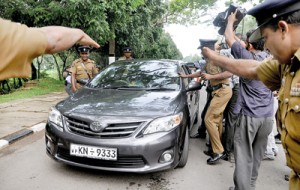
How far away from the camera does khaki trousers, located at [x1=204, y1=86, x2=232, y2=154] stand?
14.4ft

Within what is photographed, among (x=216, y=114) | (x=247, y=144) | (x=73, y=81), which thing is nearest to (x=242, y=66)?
(x=247, y=144)

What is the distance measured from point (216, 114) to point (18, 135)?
353 cm

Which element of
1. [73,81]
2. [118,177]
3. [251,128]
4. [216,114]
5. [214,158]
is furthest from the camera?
[73,81]

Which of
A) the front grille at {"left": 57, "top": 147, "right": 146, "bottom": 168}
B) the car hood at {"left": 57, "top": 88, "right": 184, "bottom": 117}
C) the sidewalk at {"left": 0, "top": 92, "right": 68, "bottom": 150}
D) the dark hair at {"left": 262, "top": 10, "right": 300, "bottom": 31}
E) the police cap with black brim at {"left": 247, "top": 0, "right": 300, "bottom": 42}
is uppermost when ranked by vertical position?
the police cap with black brim at {"left": 247, "top": 0, "right": 300, "bottom": 42}

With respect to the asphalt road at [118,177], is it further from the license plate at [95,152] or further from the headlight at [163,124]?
the headlight at [163,124]

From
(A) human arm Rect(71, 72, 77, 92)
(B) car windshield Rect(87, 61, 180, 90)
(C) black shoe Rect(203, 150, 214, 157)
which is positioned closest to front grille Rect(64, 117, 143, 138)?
(B) car windshield Rect(87, 61, 180, 90)

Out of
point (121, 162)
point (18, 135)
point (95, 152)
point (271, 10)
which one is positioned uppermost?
point (271, 10)

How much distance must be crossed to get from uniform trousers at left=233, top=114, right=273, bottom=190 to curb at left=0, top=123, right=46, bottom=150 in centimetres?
373

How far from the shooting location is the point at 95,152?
3350 mm

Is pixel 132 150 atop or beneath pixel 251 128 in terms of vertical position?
beneath

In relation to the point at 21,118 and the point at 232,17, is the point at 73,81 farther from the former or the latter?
the point at 232,17

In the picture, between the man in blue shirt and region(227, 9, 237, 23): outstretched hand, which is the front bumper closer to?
the man in blue shirt

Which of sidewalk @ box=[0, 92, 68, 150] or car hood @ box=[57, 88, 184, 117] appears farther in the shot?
sidewalk @ box=[0, 92, 68, 150]

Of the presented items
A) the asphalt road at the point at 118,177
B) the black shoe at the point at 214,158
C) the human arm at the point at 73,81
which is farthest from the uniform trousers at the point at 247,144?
the human arm at the point at 73,81
